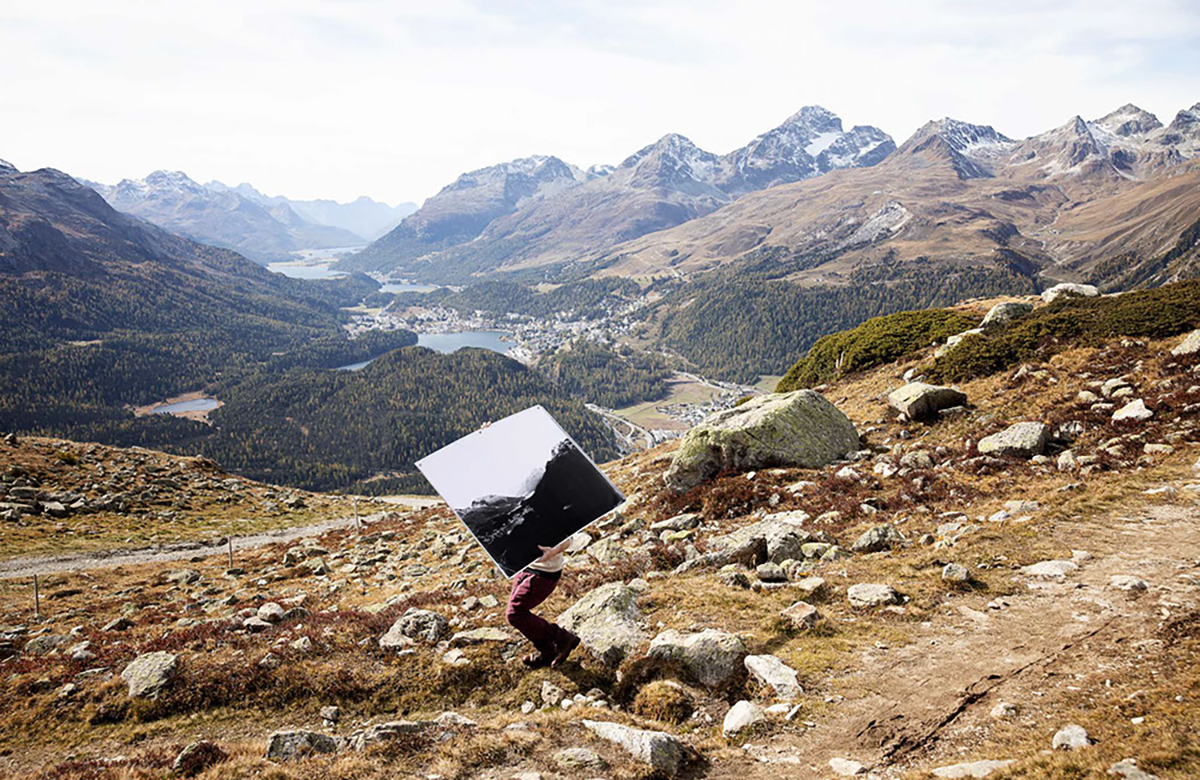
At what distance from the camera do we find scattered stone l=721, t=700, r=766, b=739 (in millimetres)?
7523

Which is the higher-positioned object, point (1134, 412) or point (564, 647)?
Result: point (1134, 412)

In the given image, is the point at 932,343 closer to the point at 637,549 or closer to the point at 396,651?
the point at 637,549

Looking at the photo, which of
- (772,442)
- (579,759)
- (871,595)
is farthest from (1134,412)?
(579,759)

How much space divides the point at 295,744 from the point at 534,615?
12.4ft

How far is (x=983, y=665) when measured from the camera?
26.3ft

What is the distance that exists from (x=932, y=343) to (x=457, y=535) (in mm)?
29200

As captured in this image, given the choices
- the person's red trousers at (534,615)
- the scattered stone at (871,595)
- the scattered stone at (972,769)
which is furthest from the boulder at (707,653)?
the scattered stone at (972,769)

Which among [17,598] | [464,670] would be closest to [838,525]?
[464,670]

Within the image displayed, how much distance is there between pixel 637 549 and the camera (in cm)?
1611

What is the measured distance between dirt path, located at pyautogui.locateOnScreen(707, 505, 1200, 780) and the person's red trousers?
12.0ft

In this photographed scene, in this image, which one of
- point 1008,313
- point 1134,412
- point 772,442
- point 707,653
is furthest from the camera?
point 1008,313

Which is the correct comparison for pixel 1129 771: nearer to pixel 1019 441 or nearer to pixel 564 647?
pixel 564 647

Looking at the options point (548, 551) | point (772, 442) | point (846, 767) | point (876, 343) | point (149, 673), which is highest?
point (876, 343)

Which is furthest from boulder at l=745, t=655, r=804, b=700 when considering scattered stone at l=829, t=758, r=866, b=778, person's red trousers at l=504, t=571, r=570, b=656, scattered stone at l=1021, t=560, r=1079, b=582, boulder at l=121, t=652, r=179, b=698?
boulder at l=121, t=652, r=179, b=698
